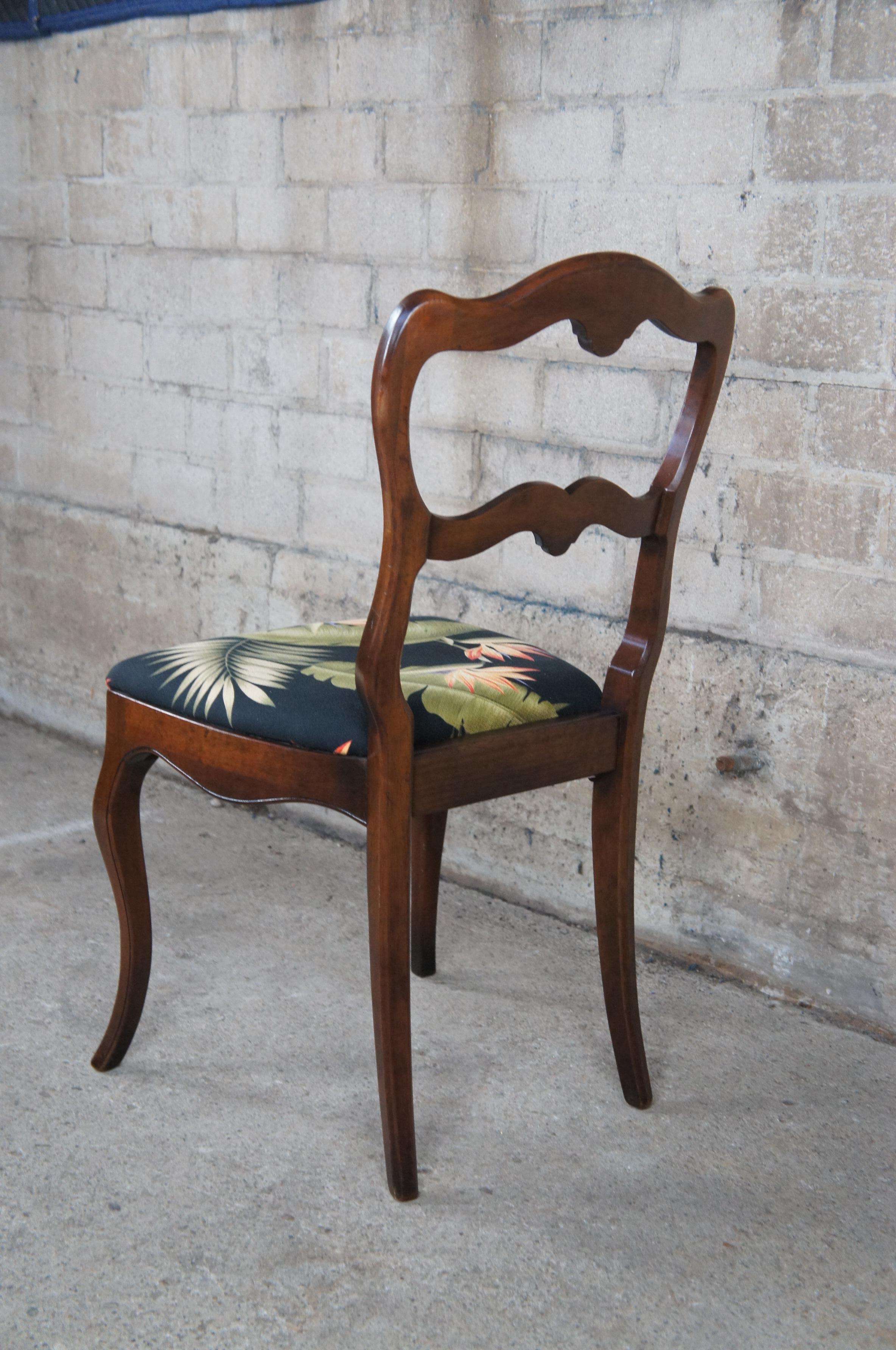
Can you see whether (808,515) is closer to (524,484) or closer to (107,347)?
(524,484)

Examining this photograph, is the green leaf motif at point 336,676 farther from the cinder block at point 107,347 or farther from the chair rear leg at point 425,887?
the cinder block at point 107,347

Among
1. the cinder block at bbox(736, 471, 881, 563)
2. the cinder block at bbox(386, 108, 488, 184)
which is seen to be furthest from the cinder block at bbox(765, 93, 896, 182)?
the cinder block at bbox(386, 108, 488, 184)

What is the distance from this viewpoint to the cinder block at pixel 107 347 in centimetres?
279

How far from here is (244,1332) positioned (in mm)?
1248

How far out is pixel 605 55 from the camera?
6.53 ft

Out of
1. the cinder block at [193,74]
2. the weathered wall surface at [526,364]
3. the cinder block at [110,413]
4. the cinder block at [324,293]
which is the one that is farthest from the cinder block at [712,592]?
the cinder block at [193,74]

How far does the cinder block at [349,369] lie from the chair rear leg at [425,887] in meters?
0.87

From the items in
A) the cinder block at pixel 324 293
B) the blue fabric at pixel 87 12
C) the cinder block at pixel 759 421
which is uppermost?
the blue fabric at pixel 87 12

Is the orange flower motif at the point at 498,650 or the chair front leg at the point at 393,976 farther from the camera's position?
the orange flower motif at the point at 498,650

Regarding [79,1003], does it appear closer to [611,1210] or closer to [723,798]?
[611,1210]

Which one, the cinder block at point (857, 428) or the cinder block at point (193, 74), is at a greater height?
the cinder block at point (193, 74)

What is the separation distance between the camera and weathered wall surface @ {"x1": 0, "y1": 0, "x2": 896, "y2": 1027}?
185 cm

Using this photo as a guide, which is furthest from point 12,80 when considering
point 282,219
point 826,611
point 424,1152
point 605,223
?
point 424,1152

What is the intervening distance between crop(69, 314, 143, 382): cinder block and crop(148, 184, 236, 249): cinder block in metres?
0.20
